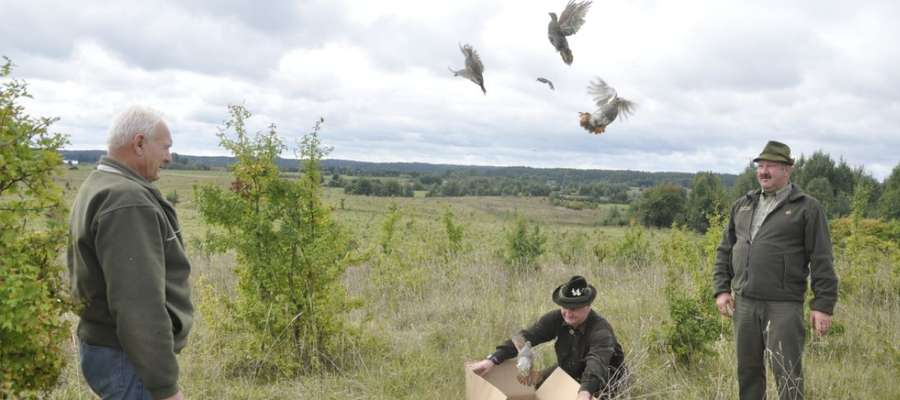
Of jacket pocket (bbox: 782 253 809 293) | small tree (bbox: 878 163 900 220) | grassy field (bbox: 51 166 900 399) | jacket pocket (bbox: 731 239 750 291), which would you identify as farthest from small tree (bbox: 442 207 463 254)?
small tree (bbox: 878 163 900 220)

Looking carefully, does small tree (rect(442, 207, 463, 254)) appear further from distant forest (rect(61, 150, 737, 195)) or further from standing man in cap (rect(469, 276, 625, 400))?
standing man in cap (rect(469, 276, 625, 400))

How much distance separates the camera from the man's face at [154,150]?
2.29 meters

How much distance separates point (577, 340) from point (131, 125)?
3060 mm

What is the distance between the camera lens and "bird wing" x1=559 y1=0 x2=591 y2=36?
11.7 feet

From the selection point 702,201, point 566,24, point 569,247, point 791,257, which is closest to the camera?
point 566,24

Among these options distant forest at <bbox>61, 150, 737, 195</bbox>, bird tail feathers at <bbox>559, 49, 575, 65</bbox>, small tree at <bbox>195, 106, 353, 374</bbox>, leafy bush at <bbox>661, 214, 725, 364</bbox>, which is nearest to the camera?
bird tail feathers at <bbox>559, 49, 575, 65</bbox>

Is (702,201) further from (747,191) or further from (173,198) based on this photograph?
(173,198)

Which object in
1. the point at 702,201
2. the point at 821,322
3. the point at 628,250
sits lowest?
the point at 628,250

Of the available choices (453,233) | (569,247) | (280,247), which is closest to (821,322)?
(280,247)

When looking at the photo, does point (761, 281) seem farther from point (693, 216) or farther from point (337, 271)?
point (693, 216)

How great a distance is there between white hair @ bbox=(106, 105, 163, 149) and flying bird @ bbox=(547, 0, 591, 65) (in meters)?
2.10

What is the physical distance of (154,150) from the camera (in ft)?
7.61

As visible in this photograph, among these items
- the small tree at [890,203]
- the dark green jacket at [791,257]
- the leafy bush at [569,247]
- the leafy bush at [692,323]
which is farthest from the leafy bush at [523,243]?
the small tree at [890,203]

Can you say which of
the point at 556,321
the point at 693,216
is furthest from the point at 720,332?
the point at 693,216
